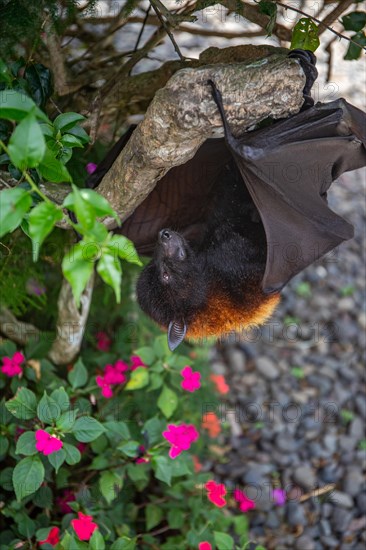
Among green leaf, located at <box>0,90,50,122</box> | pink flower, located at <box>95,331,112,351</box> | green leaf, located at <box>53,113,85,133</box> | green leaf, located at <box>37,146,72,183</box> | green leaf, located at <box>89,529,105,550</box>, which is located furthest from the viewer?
pink flower, located at <box>95,331,112,351</box>

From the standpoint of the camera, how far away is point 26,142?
1.12m

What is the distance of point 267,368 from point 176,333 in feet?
8.58

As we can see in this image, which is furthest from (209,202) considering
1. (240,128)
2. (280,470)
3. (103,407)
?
(280,470)

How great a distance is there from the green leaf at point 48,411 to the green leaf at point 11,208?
1226 millimetres

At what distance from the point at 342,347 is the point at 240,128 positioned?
11.9 ft

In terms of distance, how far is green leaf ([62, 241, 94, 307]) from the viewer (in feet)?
3.44

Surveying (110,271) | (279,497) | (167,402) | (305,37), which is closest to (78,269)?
(110,271)

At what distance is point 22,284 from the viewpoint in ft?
9.71

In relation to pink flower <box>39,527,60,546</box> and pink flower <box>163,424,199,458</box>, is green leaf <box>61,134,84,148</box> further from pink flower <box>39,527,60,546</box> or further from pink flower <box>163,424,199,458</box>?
pink flower <box>39,527,60,546</box>

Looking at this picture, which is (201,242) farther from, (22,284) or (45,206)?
(45,206)

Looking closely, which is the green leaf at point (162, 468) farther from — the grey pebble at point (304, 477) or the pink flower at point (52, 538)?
the grey pebble at point (304, 477)

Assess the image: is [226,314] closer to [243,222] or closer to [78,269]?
[243,222]

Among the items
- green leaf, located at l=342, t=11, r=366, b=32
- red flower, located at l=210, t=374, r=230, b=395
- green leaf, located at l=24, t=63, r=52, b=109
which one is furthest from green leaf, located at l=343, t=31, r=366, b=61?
red flower, located at l=210, t=374, r=230, b=395

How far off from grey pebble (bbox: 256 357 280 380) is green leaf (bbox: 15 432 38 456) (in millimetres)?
3092
